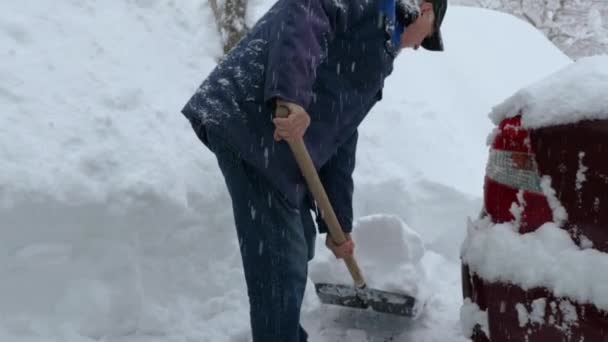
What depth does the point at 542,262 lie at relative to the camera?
1.99 meters

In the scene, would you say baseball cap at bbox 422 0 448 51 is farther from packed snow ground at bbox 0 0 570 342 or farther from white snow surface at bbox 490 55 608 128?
packed snow ground at bbox 0 0 570 342

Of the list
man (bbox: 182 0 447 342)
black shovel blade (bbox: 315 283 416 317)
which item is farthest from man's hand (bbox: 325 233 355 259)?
black shovel blade (bbox: 315 283 416 317)

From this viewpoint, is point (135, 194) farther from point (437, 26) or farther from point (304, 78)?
point (437, 26)

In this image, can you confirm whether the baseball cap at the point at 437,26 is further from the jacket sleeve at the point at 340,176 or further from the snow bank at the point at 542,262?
the snow bank at the point at 542,262

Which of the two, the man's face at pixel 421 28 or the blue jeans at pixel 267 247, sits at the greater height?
the man's face at pixel 421 28

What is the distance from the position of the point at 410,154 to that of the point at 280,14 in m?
2.90

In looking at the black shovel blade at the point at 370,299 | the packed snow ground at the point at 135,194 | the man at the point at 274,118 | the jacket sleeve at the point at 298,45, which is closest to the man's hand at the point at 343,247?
the man at the point at 274,118

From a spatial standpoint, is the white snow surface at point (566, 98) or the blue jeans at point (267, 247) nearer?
the white snow surface at point (566, 98)

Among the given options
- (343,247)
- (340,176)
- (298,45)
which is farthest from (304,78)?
(343,247)

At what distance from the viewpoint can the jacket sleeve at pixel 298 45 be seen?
A: 2043 mm

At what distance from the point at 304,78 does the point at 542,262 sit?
0.88 meters

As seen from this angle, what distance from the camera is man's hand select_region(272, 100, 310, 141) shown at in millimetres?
2045

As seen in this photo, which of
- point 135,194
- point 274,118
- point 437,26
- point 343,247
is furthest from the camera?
point 135,194

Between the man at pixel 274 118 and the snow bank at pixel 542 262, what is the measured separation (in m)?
0.60
